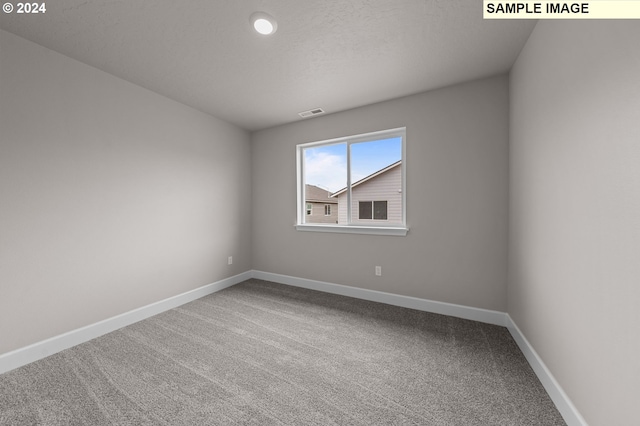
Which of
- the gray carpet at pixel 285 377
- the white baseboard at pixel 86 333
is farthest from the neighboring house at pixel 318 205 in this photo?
the white baseboard at pixel 86 333

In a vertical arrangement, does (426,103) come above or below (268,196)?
above

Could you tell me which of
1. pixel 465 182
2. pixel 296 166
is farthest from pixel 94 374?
pixel 465 182

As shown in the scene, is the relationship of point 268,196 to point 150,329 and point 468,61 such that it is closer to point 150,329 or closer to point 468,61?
point 150,329

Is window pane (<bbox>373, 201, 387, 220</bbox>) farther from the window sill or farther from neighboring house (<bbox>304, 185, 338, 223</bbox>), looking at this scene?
neighboring house (<bbox>304, 185, 338, 223</bbox>)

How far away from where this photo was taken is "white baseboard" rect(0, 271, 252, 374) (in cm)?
177

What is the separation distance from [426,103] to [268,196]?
8.40ft

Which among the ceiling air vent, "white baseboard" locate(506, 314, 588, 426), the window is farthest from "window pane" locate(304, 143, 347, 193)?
"white baseboard" locate(506, 314, 588, 426)

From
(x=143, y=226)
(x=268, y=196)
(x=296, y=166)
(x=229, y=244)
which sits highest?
(x=296, y=166)

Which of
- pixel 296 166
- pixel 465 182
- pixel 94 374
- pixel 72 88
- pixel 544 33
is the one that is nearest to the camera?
pixel 544 33

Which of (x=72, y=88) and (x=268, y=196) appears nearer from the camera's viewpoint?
(x=72, y=88)

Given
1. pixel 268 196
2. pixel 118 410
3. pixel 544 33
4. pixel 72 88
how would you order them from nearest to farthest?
pixel 118 410 < pixel 544 33 < pixel 72 88 < pixel 268 196

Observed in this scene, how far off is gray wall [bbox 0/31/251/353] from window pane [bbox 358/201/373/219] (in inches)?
83.1

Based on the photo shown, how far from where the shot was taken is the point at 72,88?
2078 mm

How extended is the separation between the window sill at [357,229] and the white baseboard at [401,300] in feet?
2.46
